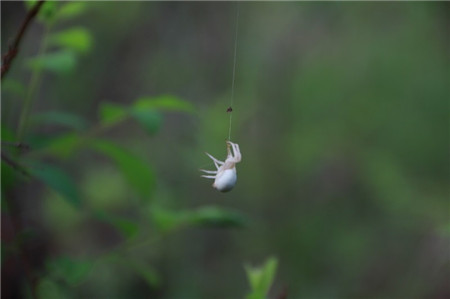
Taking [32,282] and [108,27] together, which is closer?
[32,282]

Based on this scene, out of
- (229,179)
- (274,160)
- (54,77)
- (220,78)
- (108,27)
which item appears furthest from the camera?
(220,78)

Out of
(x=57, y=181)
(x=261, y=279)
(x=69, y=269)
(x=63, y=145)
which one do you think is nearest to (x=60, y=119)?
(x=63, y=145)

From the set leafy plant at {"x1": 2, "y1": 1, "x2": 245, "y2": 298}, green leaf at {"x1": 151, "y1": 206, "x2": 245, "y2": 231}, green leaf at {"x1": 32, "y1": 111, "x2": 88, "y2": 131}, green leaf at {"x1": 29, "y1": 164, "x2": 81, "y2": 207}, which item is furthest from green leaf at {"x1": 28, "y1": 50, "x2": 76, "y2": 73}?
green leaf at {"x1": 151, "y1": 206, "x2": 245, "y2": 231}

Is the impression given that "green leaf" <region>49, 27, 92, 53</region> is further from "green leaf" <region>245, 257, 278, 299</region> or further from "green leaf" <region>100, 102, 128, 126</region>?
"green leaf" <region>245, 257, 278, 299</region>

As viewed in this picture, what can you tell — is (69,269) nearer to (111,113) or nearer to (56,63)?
(111,113)

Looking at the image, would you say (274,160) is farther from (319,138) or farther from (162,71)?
(162,71)

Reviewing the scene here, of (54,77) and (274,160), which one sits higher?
(54,77)

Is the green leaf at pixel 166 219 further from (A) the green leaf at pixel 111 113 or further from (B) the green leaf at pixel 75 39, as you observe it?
(B) the green leaf at pixel 75 39

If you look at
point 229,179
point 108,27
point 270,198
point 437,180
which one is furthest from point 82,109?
point 229,179
